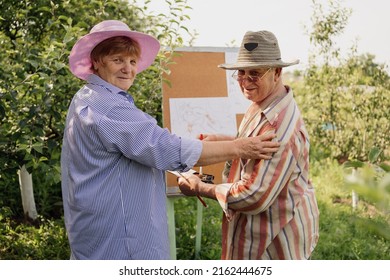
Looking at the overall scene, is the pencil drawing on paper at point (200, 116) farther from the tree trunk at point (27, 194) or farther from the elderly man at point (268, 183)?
the tree trunk at point (27, 194)

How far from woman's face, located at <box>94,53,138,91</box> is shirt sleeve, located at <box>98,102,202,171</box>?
5.8 inches

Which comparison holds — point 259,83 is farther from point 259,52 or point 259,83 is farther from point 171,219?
point 171,219

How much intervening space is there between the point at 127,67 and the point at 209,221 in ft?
10.9

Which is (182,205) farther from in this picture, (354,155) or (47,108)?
(47,108)

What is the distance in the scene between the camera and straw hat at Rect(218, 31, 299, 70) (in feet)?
7.86

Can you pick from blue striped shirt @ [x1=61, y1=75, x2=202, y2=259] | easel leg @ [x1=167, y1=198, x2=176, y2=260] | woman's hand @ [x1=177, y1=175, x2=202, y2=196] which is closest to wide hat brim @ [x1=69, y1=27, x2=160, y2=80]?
blue striped shirt @ [x1=61, y1=75, x2=202, y2=259]

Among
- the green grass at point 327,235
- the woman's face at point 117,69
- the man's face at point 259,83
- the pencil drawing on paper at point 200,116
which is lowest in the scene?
the green grass at point 327,235

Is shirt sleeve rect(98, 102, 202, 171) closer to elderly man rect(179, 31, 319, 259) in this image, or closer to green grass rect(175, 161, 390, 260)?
elderly man rect(179, 31, 319, 259)

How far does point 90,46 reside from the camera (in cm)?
236

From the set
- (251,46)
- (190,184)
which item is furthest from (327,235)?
(251,46)

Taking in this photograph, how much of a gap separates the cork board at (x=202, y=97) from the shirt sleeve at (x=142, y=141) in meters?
1.83

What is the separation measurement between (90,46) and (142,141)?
49 cm

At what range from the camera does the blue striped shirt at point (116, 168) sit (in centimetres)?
212

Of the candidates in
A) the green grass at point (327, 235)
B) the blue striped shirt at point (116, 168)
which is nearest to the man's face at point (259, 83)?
the blue striped shirt at point (116, 168)
